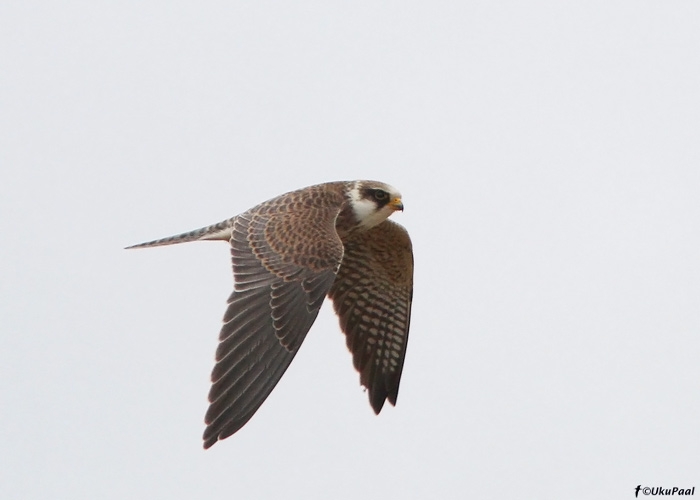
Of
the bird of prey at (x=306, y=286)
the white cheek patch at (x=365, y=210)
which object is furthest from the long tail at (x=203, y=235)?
the white cheek patch at (x=365, y=210)

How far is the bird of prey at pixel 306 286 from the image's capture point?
31.9ft

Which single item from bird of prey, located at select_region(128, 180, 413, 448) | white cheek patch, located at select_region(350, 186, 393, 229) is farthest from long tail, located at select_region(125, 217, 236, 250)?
white cheek patch, located at select_region(350, 186, 393, 229)

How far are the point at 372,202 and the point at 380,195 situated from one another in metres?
0.10

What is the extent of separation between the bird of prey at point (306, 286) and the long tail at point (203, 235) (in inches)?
0.5

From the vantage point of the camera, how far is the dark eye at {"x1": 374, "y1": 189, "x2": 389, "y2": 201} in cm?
1176

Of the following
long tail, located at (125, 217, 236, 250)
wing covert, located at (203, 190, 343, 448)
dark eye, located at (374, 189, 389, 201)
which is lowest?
wing covert, located at (203, 190, 343, 448)

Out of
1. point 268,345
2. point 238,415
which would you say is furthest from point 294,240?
point 238,415

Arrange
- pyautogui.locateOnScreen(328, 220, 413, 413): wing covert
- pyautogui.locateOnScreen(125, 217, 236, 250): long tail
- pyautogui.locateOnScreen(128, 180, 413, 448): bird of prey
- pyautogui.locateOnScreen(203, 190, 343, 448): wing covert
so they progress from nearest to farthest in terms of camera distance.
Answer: pyautogui.locateOnScreen(203, 190, 343, 448): wing covert → pyautogui.locateOnScreen(128, 180, 413, 448): bird of prey → pyautogui.locateOnScreen(125, 217, 236, 250): long tail → pyautogui.locateOnScreen(328, 220, 413, 413): wing covert

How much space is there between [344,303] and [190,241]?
171cm

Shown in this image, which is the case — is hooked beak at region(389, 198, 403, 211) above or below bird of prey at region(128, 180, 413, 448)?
above

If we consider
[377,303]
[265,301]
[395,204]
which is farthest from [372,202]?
[265,301]

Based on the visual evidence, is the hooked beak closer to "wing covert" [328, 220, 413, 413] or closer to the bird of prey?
the bird of prey

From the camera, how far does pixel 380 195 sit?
1177 cm

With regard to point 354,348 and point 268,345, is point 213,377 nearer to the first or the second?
point 268,345
